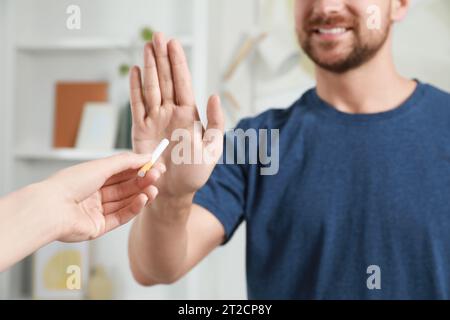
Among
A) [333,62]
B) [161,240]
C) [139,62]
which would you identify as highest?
[139,62]

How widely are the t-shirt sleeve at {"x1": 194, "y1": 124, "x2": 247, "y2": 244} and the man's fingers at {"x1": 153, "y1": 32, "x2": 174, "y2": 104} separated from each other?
218 mm

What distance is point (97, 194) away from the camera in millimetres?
546

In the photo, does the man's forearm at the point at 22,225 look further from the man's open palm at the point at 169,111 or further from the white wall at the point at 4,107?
the white wall at the point at 4,107

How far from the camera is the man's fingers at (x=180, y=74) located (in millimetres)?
598

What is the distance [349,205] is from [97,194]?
380 millimetres

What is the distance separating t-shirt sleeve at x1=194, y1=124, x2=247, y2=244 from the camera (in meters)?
0.80

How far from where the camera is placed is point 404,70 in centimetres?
135

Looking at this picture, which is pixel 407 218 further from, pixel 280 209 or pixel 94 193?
pixel 94 193

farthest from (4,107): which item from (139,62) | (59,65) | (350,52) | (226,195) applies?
(350,52)

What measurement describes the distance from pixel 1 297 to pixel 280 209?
109cm

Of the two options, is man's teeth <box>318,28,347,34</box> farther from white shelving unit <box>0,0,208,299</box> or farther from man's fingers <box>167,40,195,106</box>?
white shelving unit <box>0,0,208,299</box>

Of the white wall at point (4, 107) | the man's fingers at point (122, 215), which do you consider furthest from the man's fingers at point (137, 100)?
the white wall at point (4, 107)

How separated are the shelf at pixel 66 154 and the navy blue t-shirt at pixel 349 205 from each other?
28.2 inches

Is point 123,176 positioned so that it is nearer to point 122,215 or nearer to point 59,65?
point 122,215
